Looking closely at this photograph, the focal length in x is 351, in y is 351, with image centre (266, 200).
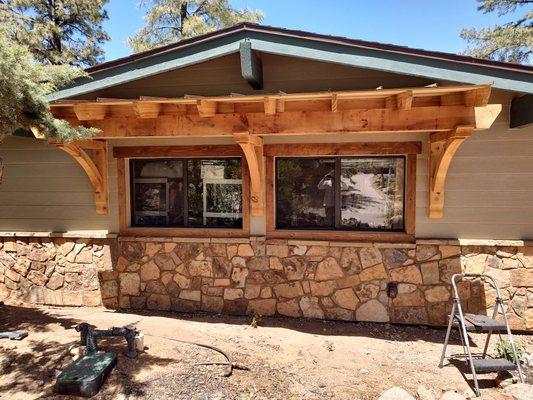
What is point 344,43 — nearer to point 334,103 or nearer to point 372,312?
point 334,103

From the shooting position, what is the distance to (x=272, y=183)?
5.11 metres

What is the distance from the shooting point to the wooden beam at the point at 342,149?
4746 millimetres

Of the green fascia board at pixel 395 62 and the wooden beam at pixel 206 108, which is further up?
the green fascia board at pixel 395 62

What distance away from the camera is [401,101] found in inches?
152

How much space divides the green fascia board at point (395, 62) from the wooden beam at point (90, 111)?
212cm

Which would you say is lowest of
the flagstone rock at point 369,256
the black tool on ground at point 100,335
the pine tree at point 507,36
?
the black tool on ground at point 100,335

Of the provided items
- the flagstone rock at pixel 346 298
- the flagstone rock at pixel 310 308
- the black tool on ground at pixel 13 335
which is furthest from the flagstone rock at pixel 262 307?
the black tool on ground at pixel 13 335

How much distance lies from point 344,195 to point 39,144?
4.91 metres

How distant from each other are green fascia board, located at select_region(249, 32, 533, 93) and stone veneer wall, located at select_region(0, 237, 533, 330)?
206cm

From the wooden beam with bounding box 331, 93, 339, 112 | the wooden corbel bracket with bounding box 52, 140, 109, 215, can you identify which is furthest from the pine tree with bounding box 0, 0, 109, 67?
the wooden beam with bounding box 331, 93, 339, 112

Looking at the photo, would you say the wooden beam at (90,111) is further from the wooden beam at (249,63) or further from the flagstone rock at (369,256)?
the flagstone rock at (369,256)

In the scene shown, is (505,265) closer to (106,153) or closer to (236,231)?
(236,231)

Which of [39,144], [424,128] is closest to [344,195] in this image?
[424,128]

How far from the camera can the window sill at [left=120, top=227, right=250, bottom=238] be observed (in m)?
5.25
